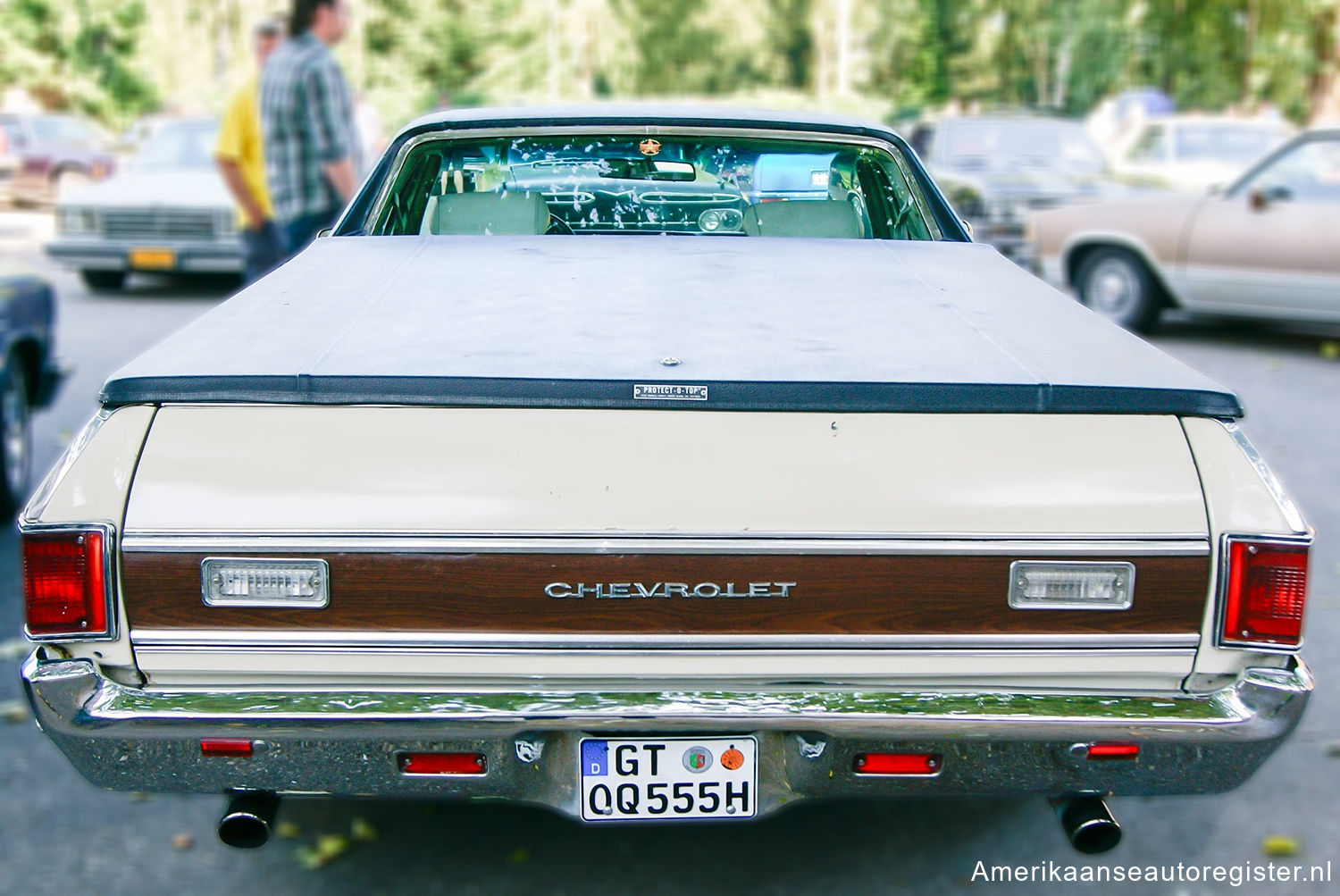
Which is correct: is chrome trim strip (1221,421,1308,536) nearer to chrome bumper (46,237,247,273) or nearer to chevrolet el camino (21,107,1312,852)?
chevrolet el camino (21,107,1312,852)

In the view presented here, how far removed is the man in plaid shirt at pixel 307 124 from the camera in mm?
5945

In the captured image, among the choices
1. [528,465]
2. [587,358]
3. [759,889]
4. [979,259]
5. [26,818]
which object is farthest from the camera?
[979,259]

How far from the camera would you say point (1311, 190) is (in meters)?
9.18

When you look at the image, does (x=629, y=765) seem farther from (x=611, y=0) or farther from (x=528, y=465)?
(x=611, y=0)

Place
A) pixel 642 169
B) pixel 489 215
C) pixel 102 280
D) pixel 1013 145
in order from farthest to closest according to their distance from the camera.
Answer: pixel 1013 145 → pixel 102 280 → pixel 642 169 → pixel 489 215

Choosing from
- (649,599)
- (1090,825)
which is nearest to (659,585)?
(649,599)

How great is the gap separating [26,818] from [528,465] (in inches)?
70.6

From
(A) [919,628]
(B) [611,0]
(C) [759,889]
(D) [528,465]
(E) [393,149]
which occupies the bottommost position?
(C) [759,889]

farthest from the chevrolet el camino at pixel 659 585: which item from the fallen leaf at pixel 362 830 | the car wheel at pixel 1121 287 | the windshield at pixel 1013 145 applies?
the windshield at pixel 1013 145

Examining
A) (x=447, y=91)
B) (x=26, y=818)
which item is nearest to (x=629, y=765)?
(x=26, y=818)

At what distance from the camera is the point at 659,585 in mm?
2352

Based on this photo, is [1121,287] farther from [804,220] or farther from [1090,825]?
[1090,825]

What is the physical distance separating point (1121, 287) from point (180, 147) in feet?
28.5

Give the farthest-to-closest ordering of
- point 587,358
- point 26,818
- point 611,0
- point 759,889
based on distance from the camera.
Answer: point 611,0 → point 26,818 → point 759,889 → point 587,358
